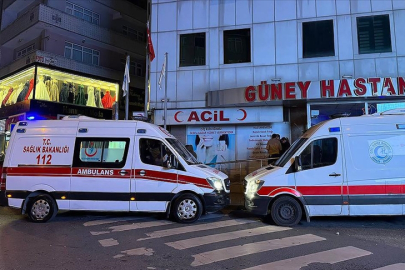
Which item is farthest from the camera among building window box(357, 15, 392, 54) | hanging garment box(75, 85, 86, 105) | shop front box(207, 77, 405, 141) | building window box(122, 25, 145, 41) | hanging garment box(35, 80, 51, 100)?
building window box(122, 25, 145, 41)

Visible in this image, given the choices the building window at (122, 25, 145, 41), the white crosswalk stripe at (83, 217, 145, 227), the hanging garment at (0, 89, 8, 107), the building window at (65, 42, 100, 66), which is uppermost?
the building window at (122, 25, 145, 41)

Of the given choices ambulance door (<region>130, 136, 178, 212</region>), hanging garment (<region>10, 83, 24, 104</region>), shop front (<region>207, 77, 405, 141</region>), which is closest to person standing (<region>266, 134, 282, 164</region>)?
shop front (<region>207, 77, 405, 141</region>)

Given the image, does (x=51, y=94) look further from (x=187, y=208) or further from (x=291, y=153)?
(x=291, y=153)

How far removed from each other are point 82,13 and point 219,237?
2147 cm

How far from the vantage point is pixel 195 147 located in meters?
13.4

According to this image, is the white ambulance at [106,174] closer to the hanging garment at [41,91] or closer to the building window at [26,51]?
the hanging garment at [41,91]

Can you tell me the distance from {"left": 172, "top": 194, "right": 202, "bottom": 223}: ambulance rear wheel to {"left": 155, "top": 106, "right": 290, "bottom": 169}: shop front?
5672 millimetres

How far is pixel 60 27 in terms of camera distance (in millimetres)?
19594

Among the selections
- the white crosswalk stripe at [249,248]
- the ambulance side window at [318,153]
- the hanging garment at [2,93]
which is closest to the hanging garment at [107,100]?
the hanging garment at [2,93]

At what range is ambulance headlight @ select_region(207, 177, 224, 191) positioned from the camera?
7.14 meters

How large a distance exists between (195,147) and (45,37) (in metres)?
13.6

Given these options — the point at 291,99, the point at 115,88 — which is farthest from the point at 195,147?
the point at 115,88

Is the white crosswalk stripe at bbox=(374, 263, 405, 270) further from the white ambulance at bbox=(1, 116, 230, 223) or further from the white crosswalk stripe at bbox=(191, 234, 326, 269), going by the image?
the white ambulance at bbox=(1, 116, 230, 223)

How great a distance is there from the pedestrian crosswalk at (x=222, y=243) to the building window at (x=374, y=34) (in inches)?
358
